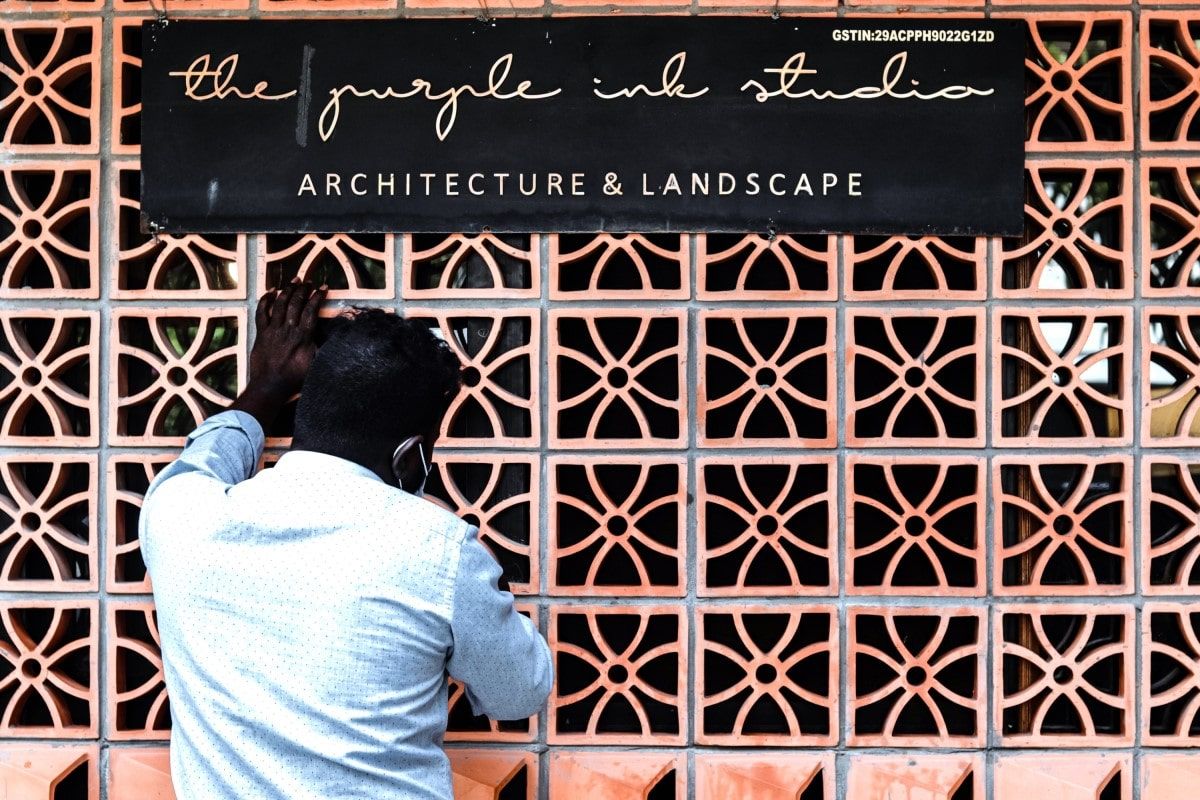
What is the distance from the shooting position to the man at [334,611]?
1.64 meters

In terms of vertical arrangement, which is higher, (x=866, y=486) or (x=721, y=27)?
(x=721, y=27)

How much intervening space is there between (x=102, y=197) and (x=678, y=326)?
1425 millimetres

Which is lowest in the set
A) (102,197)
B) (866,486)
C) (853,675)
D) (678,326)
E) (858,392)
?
(853,675)

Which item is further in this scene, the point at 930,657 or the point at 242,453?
the point at 930,657

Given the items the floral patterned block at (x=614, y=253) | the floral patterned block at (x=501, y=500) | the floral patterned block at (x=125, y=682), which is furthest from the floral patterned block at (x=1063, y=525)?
the floral patterned block at (x=125, y=682)

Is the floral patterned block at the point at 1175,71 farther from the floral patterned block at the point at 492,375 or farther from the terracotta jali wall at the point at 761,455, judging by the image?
the floral patterned block at the point at 492,375

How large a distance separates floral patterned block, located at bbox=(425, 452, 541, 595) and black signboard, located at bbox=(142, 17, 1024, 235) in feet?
1.86

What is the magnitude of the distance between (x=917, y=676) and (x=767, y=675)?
14.4 inches

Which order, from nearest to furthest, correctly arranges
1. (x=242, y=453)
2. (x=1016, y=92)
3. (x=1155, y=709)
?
(x=242, y=453)
(x=1016, y=92)
(x=1155, y=709)

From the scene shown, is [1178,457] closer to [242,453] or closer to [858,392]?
[858,392]

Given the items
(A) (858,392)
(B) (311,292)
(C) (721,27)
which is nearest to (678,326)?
(A) (858,392)

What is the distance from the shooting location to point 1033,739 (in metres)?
2.36

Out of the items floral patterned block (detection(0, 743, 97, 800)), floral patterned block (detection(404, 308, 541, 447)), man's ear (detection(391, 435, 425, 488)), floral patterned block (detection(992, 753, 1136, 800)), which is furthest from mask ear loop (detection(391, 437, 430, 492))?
floral patterned block (detection(992, 753, 1136, 800))

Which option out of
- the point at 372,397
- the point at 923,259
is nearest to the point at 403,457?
the point at 372,397
